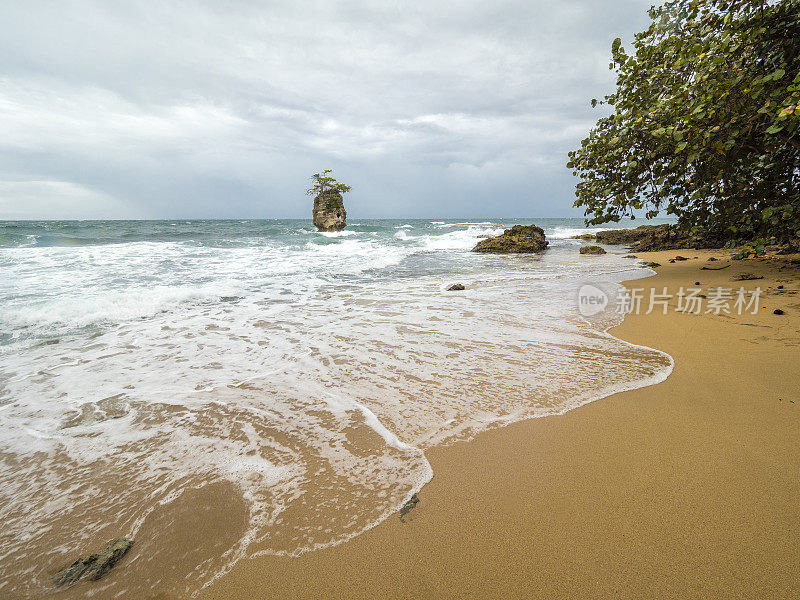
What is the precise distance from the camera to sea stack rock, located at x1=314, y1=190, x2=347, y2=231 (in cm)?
3962

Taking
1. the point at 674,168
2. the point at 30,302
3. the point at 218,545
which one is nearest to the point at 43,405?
the point at 218,545

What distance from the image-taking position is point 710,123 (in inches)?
201

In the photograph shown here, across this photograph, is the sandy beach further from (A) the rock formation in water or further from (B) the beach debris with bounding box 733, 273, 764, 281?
(A) the rock formation in water

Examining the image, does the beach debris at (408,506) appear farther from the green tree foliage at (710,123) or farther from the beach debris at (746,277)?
the beach debris at (746,277)

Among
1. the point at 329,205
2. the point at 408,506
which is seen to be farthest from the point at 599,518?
the point at 329,205

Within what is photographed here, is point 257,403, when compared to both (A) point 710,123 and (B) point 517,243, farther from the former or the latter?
(B) point 517,243

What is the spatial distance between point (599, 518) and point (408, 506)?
978 mm

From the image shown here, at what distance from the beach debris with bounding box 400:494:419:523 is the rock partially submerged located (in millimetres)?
20357

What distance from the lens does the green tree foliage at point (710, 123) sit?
4695 mm

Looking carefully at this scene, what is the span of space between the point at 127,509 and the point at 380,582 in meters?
1.58

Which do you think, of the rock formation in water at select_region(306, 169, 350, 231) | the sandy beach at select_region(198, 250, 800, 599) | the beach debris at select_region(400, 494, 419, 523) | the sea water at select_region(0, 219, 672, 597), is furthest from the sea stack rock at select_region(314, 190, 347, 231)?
the beach debris at select_region(400, 494, 419, 523)

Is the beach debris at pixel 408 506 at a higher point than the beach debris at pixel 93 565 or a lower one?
higher

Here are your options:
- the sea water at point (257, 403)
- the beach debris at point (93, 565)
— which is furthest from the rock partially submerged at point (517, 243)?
the beach debris at point (93, 565)

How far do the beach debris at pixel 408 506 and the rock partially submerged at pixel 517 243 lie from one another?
2036cm
